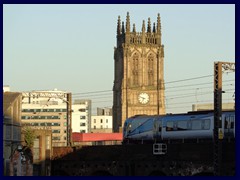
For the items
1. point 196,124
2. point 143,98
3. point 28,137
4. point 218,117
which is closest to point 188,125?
point 196,124

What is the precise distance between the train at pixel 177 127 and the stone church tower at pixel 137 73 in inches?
3869

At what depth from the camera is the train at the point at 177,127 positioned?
57.9m

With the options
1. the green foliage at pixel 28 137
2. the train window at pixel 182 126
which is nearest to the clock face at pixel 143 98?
the green foliage at pixel 28 137

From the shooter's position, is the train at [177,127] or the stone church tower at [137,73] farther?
the stone church tower at [137,73]

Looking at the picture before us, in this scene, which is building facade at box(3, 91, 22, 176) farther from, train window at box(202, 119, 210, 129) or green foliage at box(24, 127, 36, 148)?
train window at box(202, 119, 210, 129)

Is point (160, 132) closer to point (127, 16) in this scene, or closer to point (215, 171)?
point (215, 171)

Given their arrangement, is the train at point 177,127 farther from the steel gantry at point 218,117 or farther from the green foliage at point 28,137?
the green foliage at point 28,137

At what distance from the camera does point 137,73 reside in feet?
566

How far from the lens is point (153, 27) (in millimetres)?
178250

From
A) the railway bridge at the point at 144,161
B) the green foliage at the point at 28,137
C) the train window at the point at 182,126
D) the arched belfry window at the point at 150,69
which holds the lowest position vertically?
the railway bridge at the point at 144,161

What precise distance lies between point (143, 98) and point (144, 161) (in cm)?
10926

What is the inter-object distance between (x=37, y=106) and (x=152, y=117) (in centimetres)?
13489
